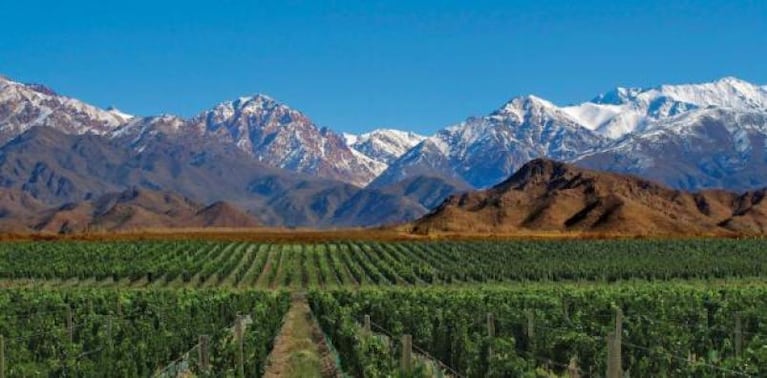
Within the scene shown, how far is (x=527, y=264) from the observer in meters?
81.3

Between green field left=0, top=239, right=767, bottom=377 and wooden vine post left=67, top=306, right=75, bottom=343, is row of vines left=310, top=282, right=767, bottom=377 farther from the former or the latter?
wooden vine post left=67, top=306, right=75, bottom=343

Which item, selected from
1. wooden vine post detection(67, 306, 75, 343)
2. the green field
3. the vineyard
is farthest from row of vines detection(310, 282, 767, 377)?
the vineyard

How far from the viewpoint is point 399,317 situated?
35656mm

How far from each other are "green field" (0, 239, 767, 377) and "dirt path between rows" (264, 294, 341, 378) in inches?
24.8

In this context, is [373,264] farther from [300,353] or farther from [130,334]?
[130,334]

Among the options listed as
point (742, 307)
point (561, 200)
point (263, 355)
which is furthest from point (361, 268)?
point (561, 200)

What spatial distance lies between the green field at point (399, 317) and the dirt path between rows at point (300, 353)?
2.07 feet

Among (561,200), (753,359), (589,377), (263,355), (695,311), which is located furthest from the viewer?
(561,200)

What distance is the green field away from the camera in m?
24.6

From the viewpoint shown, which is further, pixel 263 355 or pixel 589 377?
pixel 263 355

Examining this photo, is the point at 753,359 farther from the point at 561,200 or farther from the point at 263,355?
the point at 561,200

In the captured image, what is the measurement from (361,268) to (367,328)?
5110cm

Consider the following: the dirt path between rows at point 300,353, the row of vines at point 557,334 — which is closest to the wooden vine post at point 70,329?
the dirt path between rows at point 300,353

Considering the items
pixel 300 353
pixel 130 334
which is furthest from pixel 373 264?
pixel 130 334
